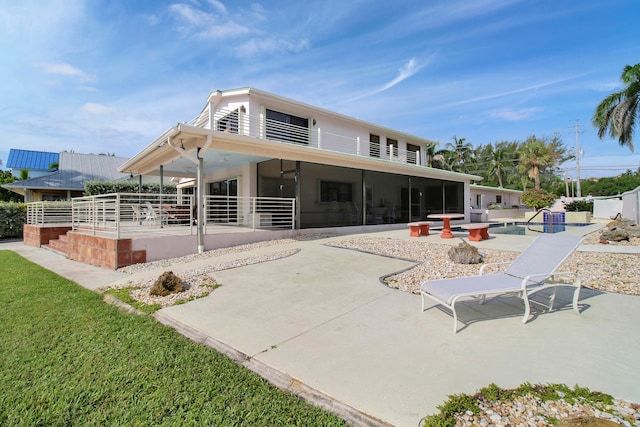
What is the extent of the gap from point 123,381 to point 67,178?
2977cm

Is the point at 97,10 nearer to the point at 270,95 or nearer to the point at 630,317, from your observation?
the point at 270,95

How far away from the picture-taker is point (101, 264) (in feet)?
26.1

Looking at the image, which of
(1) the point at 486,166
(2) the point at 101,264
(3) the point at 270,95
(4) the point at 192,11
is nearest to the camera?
(2) the point at 101,264

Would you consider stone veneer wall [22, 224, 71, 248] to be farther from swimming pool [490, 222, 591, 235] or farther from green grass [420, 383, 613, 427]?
swimming pool [490, 222, 591, 235]

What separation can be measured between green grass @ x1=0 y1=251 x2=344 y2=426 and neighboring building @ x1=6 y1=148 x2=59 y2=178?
4011cm

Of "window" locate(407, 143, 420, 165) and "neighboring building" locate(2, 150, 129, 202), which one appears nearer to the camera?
"window" locate(407, 143, 420, 165)

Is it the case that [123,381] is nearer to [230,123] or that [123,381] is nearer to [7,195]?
[230,123]

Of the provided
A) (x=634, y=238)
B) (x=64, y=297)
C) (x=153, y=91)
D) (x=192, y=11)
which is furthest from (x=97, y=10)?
(x=634, y=238)

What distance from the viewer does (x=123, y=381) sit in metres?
2.59

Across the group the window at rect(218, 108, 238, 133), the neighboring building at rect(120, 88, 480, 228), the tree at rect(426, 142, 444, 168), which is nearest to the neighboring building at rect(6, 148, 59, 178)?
the neighboring building at rect(120, 88, 480, 228)

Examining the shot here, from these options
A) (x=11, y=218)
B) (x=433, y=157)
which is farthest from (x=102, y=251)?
(x=433, y=157)

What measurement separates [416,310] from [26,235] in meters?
18.7

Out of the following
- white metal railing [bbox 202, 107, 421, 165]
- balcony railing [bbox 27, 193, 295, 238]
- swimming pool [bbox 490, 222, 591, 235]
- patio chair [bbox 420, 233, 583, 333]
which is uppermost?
white metal railing [bbox 202, 107, 421, 165]

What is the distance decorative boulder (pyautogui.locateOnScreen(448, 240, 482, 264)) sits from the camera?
6.53 m
